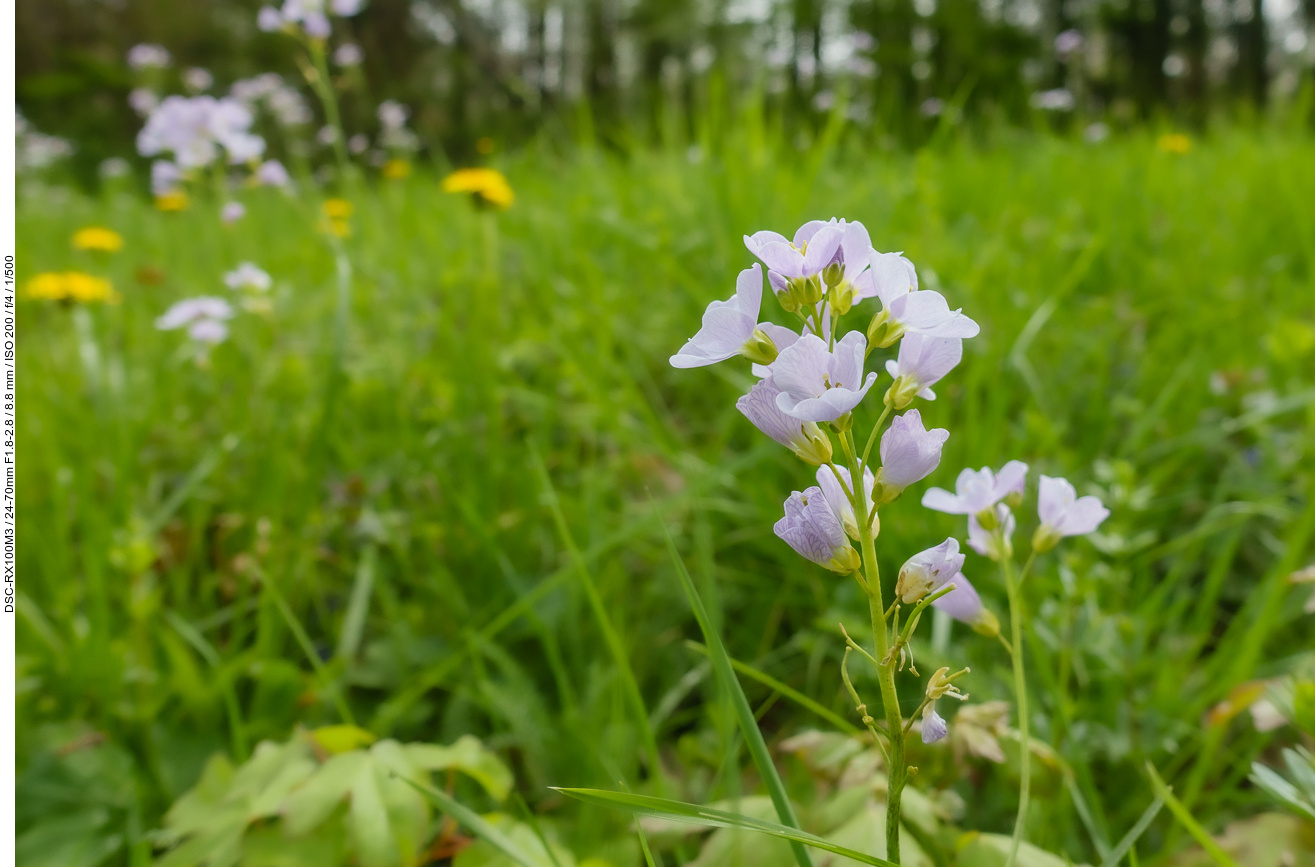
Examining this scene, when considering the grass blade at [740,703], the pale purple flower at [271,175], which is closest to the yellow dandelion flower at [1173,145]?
the pale purple flower at [271,175]

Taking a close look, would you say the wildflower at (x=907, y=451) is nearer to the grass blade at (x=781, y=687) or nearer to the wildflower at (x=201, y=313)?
the grass blade at (x=781, y=687)

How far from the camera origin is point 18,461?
5.68ft

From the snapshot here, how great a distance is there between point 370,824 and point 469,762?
0.39 ft

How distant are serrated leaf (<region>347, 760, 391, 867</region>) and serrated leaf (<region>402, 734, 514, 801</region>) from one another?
5 cm

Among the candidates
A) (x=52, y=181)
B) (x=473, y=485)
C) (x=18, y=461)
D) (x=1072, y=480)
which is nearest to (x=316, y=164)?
(x=52, y=181)

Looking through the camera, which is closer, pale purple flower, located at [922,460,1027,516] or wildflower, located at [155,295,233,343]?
pale purple flower, located at [922,460,1027,516]

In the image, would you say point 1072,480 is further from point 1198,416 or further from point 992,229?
point 992,229

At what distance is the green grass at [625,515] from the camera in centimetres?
104

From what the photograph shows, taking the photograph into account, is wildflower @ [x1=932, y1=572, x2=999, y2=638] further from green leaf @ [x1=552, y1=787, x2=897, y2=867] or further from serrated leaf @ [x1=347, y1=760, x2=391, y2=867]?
serrated leaf @ [x1=347, y1=760, x2=391, y2=867]

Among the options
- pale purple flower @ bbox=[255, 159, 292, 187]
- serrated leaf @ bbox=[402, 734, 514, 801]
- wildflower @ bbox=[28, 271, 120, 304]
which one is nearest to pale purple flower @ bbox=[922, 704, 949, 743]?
serrated leaf @ bbox=[402, 734, 514, 801]

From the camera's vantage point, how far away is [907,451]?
498 mm

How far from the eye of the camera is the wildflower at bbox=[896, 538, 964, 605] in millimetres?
520

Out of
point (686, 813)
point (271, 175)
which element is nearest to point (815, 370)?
point (686, 813)

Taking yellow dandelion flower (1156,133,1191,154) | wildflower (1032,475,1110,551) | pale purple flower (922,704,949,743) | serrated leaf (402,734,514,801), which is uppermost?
yellow dandelion flower (1156,133,1191,154)
